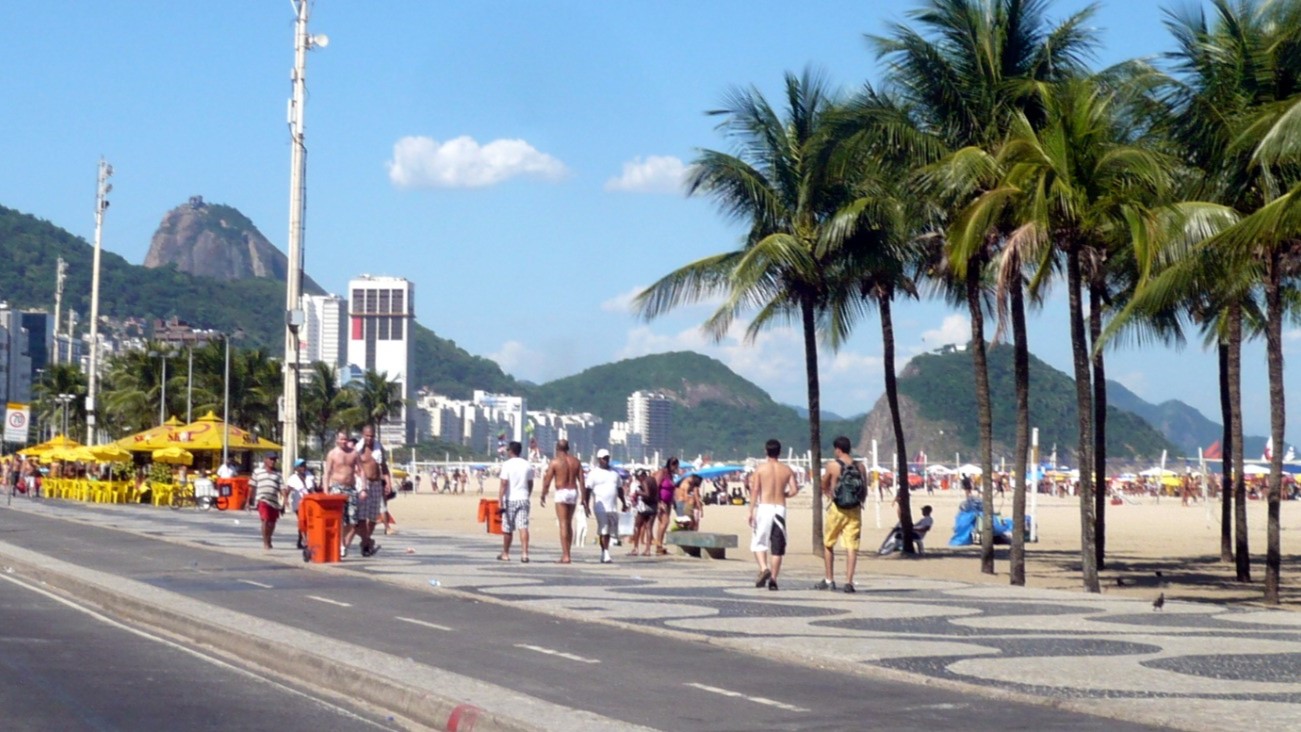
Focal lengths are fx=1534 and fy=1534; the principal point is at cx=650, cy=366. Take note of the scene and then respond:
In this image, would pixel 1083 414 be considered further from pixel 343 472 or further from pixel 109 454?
pixel 109 454

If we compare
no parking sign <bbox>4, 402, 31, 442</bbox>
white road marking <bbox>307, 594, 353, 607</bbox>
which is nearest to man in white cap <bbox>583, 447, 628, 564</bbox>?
white road marking <bbox>307, 594, 353, 607</bbox>

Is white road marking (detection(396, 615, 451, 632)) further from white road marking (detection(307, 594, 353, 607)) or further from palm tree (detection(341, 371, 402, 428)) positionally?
palm tree (detection(341, 371, 402, 428))

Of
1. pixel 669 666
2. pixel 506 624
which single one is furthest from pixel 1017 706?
pixel 506 624

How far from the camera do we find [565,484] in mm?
21594

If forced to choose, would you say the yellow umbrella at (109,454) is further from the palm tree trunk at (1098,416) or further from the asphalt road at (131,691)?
the asphalt road at (131,691)

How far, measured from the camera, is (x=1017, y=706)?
9.05 metres

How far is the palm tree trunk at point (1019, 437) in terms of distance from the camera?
21391 mm

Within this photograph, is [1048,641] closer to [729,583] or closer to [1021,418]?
[729,583]

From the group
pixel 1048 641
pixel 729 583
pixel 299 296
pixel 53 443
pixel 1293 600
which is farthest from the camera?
pixel 53 443

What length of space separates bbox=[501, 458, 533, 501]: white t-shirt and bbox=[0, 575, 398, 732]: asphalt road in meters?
8.67

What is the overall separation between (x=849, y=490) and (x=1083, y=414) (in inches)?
182

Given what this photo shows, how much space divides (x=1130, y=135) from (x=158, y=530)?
1982cm

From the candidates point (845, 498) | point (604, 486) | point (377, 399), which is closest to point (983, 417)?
point (604, 486)

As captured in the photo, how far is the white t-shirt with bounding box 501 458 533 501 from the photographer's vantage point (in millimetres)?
21094
